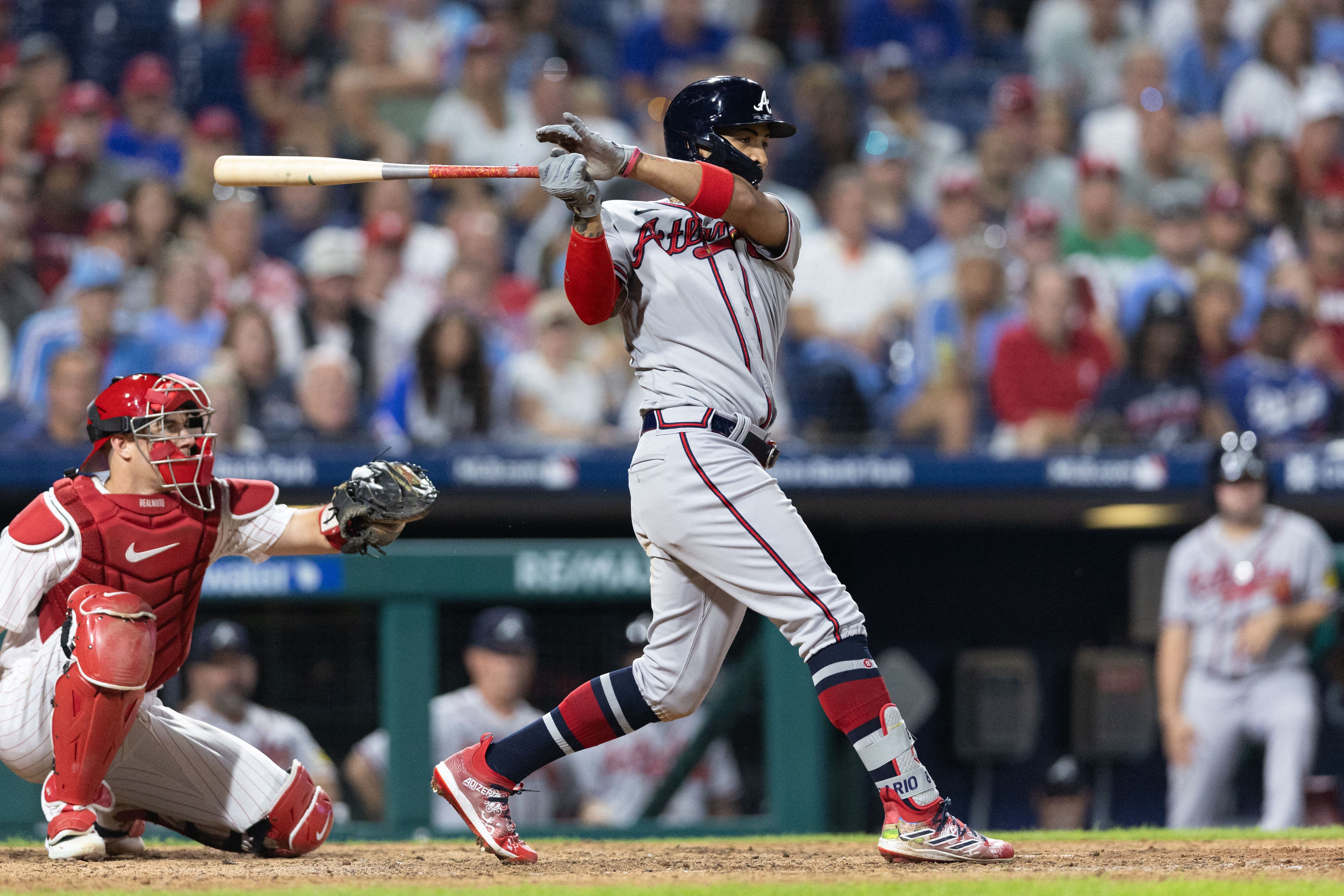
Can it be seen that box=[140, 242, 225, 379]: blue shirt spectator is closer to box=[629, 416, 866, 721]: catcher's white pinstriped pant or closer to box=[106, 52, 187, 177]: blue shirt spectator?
box=[106, 52, 187, 177]: blue shirt spectator

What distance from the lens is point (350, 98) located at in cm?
797

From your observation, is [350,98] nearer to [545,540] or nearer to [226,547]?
[545,540]

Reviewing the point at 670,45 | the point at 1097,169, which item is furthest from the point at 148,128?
the point at 1097,169

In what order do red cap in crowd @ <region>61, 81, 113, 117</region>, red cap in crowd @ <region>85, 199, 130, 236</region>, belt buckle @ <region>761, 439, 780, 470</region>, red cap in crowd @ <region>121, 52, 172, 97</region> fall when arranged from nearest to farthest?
belt buckle @ <region>761, 439, 780, 470</region>, red cap in crowd @ <region>85, 199, 130, 236</region>, red cap in crowd @ <region>61, 81, 113, 117</region>, red cap in crowd @ <region>121, 52, 172, 97</region>

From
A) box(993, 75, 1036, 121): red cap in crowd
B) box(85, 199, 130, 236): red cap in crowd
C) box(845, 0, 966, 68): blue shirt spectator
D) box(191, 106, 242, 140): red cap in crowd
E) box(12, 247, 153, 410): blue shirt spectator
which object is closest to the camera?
box(12, 247, 153, 410): blue shirt spectator

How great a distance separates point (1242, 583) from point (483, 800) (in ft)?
11.6

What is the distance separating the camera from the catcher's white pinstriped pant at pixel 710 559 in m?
3.20

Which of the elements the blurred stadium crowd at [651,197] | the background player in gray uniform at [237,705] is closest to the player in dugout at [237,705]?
the background player in gray uniform at [237,705]

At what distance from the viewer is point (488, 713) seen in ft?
17.9

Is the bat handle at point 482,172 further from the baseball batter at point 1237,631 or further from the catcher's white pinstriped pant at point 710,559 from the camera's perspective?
the baseball batter at point 1237,631

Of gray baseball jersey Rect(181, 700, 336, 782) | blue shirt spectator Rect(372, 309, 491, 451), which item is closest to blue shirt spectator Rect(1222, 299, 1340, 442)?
blue shirt spectator Rect(372, 309, 491, 451)

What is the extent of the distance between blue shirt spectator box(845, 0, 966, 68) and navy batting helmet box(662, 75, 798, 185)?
233 inches

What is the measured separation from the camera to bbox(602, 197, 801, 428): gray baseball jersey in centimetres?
332

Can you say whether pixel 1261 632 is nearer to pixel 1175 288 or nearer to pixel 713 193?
pixel 1175 288
